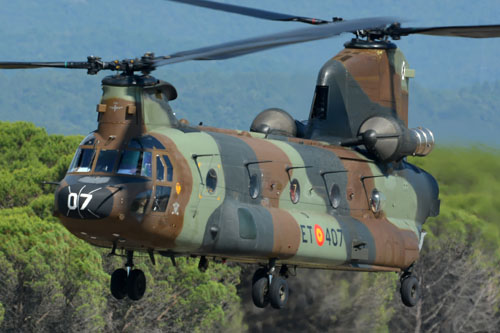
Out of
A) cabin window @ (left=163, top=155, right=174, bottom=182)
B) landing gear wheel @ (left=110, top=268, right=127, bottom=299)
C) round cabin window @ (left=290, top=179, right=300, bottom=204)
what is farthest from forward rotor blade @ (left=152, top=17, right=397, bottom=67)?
landing gear wheel @ (left=110, top=268, right=127, bottom=299)

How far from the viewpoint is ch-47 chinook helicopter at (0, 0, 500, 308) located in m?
23.2

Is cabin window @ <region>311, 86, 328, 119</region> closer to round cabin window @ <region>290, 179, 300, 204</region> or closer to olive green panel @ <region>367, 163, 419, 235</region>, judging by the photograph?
olive green panel @ <region>367, 163, 419, 235</region>

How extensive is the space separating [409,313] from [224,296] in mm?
12909

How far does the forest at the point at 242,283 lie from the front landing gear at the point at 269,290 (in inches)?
617

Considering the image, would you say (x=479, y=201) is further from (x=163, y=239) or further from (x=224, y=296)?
(x=163, y=239)

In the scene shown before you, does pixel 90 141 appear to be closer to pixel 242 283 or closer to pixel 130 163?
pixel 130 163

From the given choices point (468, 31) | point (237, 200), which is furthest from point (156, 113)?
point (468, 31)

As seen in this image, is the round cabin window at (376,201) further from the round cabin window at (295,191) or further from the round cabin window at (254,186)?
the round cabin window at (254,186)

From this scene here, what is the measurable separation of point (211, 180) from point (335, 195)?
191 inches

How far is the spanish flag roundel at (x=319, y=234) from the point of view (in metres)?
26.7

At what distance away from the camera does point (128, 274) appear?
2547 cm

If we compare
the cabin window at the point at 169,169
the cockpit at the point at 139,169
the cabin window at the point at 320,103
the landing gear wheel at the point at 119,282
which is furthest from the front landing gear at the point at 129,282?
the cabin window at the point at 320,103

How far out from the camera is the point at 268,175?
85.6 feet

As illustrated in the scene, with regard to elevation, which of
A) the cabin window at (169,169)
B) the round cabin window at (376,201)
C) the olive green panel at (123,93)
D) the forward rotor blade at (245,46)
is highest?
the forward rotor blade at (245,46)
